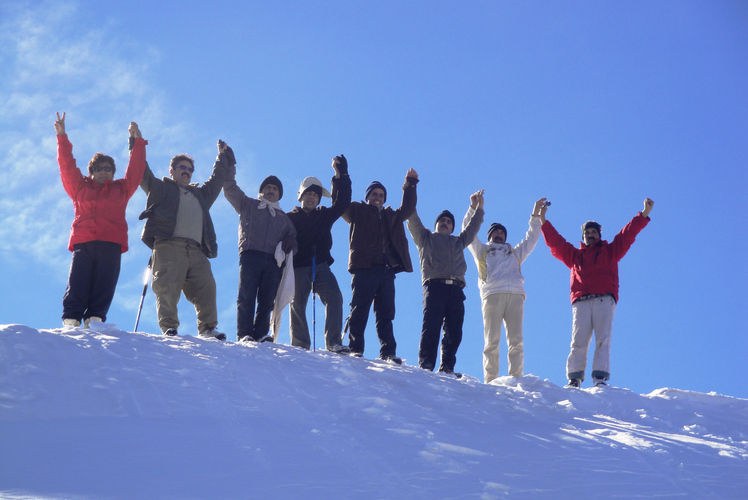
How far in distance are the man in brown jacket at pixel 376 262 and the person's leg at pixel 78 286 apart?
2.89m

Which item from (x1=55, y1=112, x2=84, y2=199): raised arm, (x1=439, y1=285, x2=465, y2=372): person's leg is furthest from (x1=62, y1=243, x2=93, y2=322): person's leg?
(x1=439, y1=285, x2=465, y2=372): person's leg

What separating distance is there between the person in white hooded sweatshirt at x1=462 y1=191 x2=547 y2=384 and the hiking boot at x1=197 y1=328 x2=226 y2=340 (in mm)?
3447

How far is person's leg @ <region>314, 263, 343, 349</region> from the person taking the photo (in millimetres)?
8062

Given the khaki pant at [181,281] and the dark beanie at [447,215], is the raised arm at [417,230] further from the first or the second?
the khaki pant at [181,281]

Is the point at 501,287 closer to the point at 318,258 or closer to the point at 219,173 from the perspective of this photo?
the point at 318,258

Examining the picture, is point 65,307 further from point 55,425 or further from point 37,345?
point 55,425

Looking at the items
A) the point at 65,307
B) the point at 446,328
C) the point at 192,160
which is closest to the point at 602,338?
the point at 446,328

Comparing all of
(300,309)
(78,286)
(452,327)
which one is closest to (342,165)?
(300,309)

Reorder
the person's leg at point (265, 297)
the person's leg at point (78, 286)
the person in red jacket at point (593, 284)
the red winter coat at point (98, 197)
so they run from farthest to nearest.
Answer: the person in red jacket at point (593, 284), the person's leg at point (265, 297), the red winter coat at point (98, 197), the person's leg at point (78, 286)

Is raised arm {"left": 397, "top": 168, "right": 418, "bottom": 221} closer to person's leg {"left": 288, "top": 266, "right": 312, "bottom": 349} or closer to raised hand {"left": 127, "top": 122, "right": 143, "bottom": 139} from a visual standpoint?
person's leg {"left": 288, "top": 266, "right": 312, "bottom": 349}

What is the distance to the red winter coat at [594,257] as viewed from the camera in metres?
9.08

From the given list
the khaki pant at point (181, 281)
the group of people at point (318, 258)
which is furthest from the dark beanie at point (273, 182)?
the khaki pant at point (181, 281)

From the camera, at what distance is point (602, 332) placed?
28.9 ft

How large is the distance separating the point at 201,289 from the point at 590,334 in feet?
16.1
